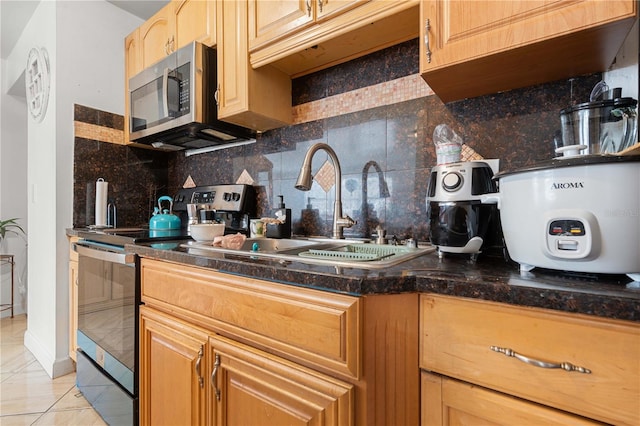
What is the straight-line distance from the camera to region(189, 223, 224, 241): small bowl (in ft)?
4.06

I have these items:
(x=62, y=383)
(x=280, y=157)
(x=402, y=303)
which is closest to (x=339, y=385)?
(x=402, y=303)

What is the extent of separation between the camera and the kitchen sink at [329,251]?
759 mm

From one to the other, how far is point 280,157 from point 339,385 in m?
1.23

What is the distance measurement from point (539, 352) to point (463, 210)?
387 millimetres

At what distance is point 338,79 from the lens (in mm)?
1452

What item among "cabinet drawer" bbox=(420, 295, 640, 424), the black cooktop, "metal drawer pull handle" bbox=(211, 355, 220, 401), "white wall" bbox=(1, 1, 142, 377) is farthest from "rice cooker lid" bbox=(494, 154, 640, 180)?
"white wall" bbox=(1, 1, 142, 377)

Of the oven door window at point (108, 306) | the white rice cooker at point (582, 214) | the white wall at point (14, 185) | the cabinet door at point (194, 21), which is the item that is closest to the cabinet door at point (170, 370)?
the oven door window at point (108, 306)

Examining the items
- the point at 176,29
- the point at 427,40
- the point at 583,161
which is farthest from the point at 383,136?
A: the point at 176,29

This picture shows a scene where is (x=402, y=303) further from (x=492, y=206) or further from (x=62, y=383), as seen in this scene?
(x=62, y=383)

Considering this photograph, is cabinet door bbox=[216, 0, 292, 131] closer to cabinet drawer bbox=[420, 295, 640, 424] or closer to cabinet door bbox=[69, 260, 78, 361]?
cabinet drawer bbox=[420, 295, 640, 424]

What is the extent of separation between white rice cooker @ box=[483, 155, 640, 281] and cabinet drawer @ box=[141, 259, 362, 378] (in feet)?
1.25

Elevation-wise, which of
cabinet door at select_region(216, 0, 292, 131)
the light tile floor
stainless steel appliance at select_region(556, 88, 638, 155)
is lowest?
the light tile floor

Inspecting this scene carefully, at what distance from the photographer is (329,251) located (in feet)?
3.51

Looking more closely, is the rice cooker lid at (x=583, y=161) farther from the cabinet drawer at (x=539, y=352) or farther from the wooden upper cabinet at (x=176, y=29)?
the wooden upper cabinet at (x=176, y=29)
